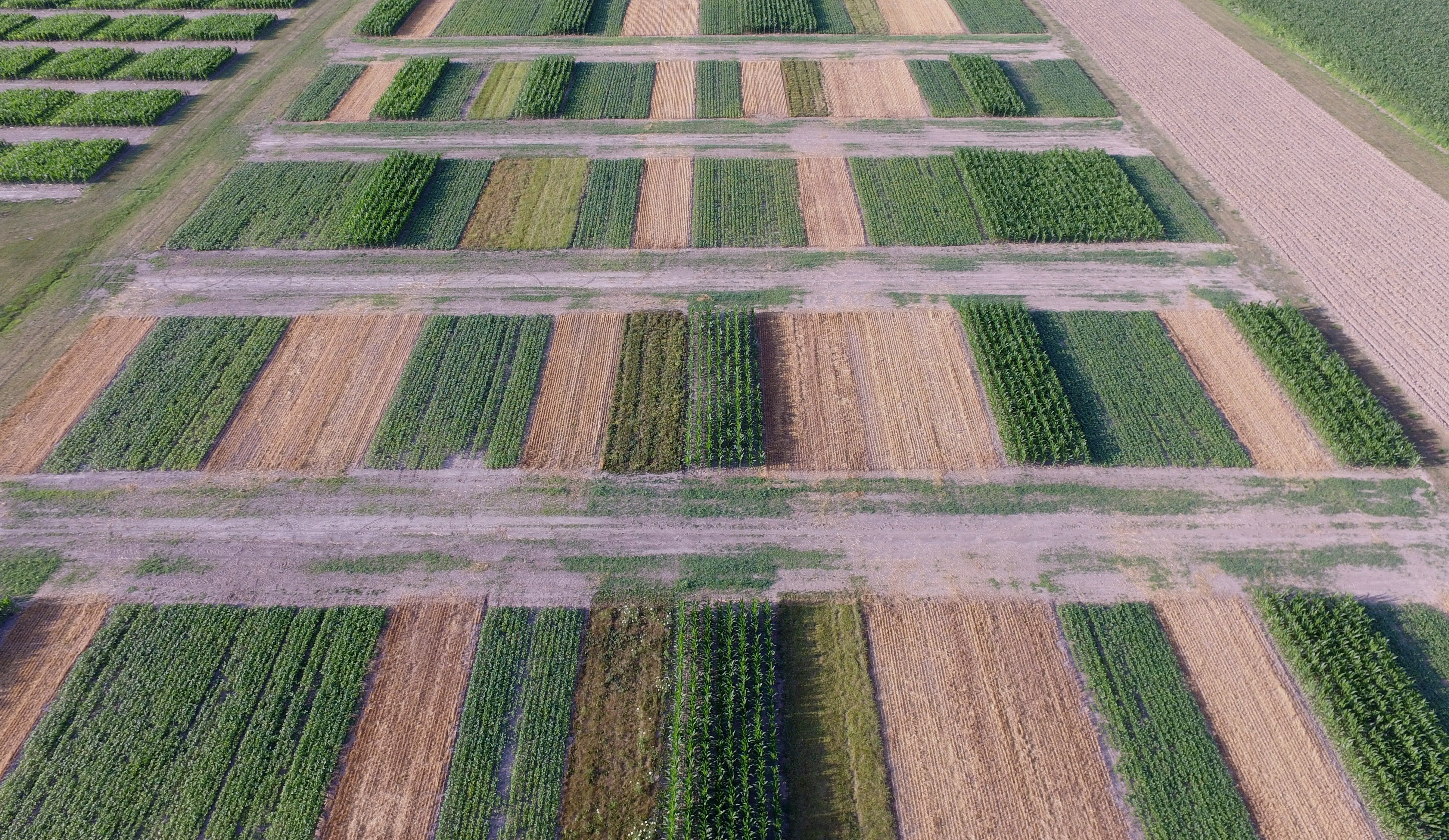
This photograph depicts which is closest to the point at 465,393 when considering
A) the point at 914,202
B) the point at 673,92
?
the point at 914,202

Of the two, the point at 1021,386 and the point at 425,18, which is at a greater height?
the point at 425,18

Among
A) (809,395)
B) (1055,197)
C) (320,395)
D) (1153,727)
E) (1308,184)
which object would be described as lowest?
(1153,727)

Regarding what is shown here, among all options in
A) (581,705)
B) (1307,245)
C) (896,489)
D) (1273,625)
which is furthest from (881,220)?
(581,705)

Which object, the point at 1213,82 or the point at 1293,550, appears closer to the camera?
the point at 1293,550

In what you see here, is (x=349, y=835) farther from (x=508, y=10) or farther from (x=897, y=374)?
(x=508, y=10)

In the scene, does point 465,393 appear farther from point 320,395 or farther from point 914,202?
point 914,202

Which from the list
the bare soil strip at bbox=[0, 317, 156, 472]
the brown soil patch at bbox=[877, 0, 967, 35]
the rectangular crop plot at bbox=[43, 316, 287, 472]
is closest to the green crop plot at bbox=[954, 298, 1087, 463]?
the rectangular crop plot at bbox=[43, 316, 287, 472]

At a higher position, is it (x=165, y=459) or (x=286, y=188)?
(x=286, y=188)
